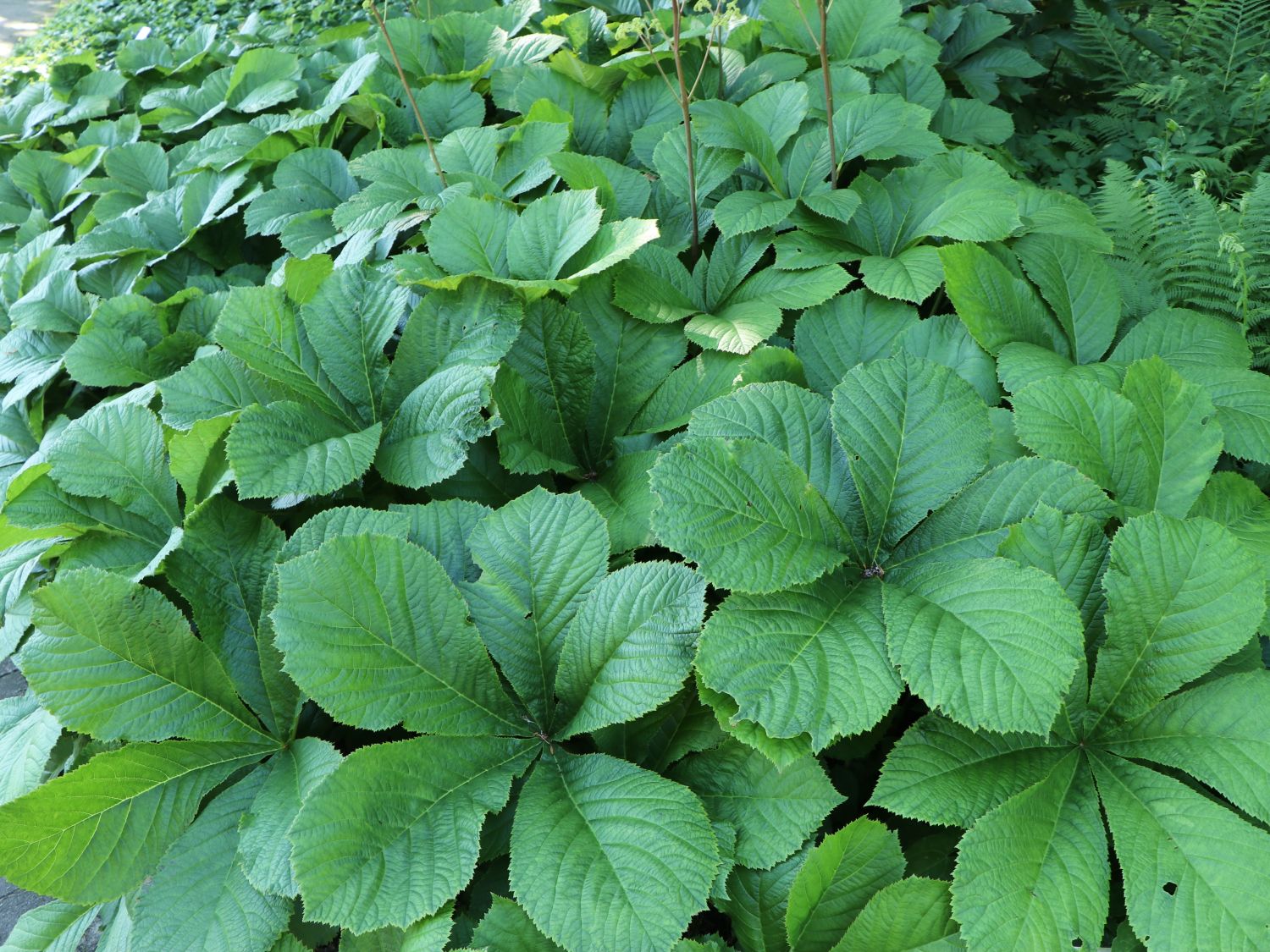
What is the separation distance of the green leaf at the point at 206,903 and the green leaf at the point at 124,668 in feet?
0.45

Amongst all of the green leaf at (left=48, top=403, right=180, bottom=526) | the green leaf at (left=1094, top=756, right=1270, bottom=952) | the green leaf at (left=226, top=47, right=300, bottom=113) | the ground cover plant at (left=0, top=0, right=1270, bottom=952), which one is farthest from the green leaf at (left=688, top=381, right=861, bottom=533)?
the green leaf at (left=226, top=47, right=300, bottom=113)

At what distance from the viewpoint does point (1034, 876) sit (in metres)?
0.95

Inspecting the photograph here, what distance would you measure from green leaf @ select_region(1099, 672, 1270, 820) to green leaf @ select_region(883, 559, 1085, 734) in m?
0.15

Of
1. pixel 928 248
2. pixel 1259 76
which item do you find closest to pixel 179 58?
pixel 928 248

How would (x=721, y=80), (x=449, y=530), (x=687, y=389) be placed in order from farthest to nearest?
1. (x=721, y=80)
2. (x=687, y=389)
3. (x=449, y=530)

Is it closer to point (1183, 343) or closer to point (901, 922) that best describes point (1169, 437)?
point (1183, 343)

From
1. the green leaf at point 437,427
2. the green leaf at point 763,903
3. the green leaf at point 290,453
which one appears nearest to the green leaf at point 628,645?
the green leaf at point 763,903

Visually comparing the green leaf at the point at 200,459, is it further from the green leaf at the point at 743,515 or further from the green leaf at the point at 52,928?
the green leaf at the point at 743,515

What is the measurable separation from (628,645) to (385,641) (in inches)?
11.8

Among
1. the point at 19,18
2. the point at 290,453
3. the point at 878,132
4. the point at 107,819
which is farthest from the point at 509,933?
the point at 19,18

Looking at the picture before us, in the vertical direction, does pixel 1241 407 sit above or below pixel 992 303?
below

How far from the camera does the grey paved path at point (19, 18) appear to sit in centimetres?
774

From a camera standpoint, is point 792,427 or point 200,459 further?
point 200,459

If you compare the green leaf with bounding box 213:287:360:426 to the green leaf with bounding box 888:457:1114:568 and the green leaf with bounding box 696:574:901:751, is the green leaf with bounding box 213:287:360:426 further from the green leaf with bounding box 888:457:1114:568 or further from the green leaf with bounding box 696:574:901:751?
the green leaf with bounding box 888:457:1114:568
